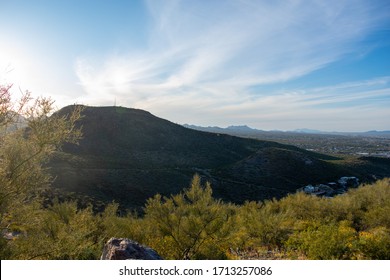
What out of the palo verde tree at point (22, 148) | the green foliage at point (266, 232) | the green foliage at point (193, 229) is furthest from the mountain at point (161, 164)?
the palo verde tree at point (22, 148)

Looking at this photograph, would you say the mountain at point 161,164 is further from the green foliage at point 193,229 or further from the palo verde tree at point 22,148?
the palo verde tree at point 22,148

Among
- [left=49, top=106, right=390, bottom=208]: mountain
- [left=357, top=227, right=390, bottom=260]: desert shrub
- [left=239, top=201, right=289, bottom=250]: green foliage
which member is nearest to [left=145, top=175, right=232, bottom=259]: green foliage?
[left=239, top=201, right=289, bottom=250]: green foliage

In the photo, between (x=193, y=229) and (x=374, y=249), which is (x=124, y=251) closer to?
(x=193, y=229)

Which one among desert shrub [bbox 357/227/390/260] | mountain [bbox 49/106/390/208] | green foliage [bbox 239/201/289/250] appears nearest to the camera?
desert shrub [bbox 357/227/390/260]

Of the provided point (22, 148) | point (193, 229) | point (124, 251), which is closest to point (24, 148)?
point (22, 148)

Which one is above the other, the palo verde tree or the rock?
the palo verde tree

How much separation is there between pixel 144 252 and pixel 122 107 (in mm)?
86091

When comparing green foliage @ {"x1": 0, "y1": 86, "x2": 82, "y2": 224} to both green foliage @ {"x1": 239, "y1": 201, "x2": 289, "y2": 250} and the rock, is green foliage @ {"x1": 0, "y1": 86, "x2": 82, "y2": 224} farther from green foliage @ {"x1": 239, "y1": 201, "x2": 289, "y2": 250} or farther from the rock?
green foliage @ {"x1": 239, "y1": 201, "x2": 289, "y2": 250}

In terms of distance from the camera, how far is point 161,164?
200 ft

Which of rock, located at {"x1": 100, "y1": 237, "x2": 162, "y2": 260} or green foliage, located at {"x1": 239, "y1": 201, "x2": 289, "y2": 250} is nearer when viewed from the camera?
rock, located at {"x1": 100, "y1": 237, "x2": 162, "y2": 260}

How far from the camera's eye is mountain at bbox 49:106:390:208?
43.2 metres

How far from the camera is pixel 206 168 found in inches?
2474

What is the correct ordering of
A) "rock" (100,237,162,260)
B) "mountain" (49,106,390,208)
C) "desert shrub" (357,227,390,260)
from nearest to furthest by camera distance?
"rock" (100,237,162,260) < "desert shrub" (357,227,390,260) < "mountain" (49,106,390,208)

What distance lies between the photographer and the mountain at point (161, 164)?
4316 cm
